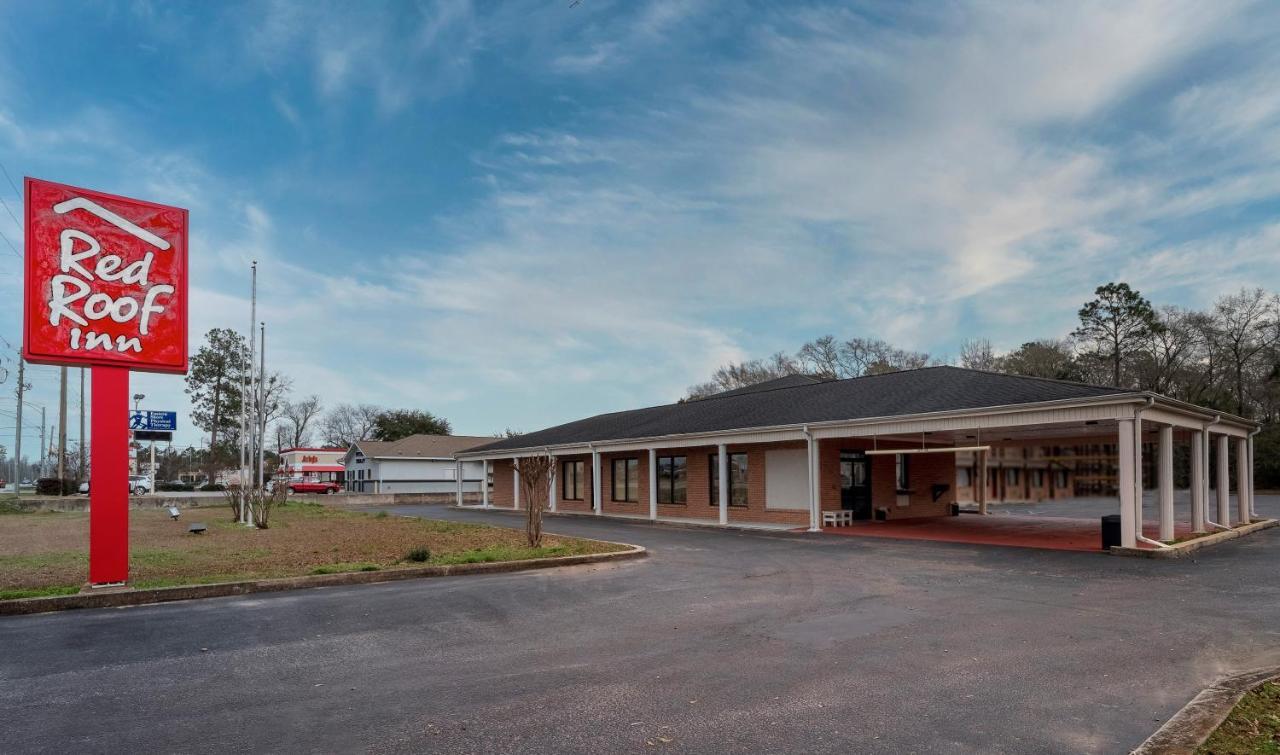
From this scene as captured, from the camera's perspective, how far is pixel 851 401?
20.0 m

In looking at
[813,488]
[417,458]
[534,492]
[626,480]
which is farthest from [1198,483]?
[417,458]

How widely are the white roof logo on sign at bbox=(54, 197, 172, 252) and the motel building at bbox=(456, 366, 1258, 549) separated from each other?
1414 centimetres

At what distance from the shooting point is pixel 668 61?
14.6 m

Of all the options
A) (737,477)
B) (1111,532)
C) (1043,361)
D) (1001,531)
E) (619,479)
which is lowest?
(1001,531)

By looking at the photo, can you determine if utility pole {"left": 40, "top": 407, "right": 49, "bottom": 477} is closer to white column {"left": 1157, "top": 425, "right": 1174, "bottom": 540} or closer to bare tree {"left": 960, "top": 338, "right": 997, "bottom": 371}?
white column {"left": 1157, "top": 425, "right": 1174, "bottom": 540}

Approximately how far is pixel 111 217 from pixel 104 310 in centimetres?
125

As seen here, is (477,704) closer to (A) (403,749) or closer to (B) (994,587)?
(A) (403,749)

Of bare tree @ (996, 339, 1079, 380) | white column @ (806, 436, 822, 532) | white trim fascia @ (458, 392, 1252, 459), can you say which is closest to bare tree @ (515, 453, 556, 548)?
white trim fascia @ (458, 392, 1252, 459)

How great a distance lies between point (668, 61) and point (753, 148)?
3.91 metres

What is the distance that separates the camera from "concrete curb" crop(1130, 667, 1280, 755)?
13.3ft

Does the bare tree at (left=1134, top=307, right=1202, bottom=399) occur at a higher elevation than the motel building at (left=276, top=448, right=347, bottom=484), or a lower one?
higher

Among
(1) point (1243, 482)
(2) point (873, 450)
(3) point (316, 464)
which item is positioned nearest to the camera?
(1) point (1243, 482)

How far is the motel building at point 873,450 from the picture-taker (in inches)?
569

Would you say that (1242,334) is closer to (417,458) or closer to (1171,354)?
(1171,354)
